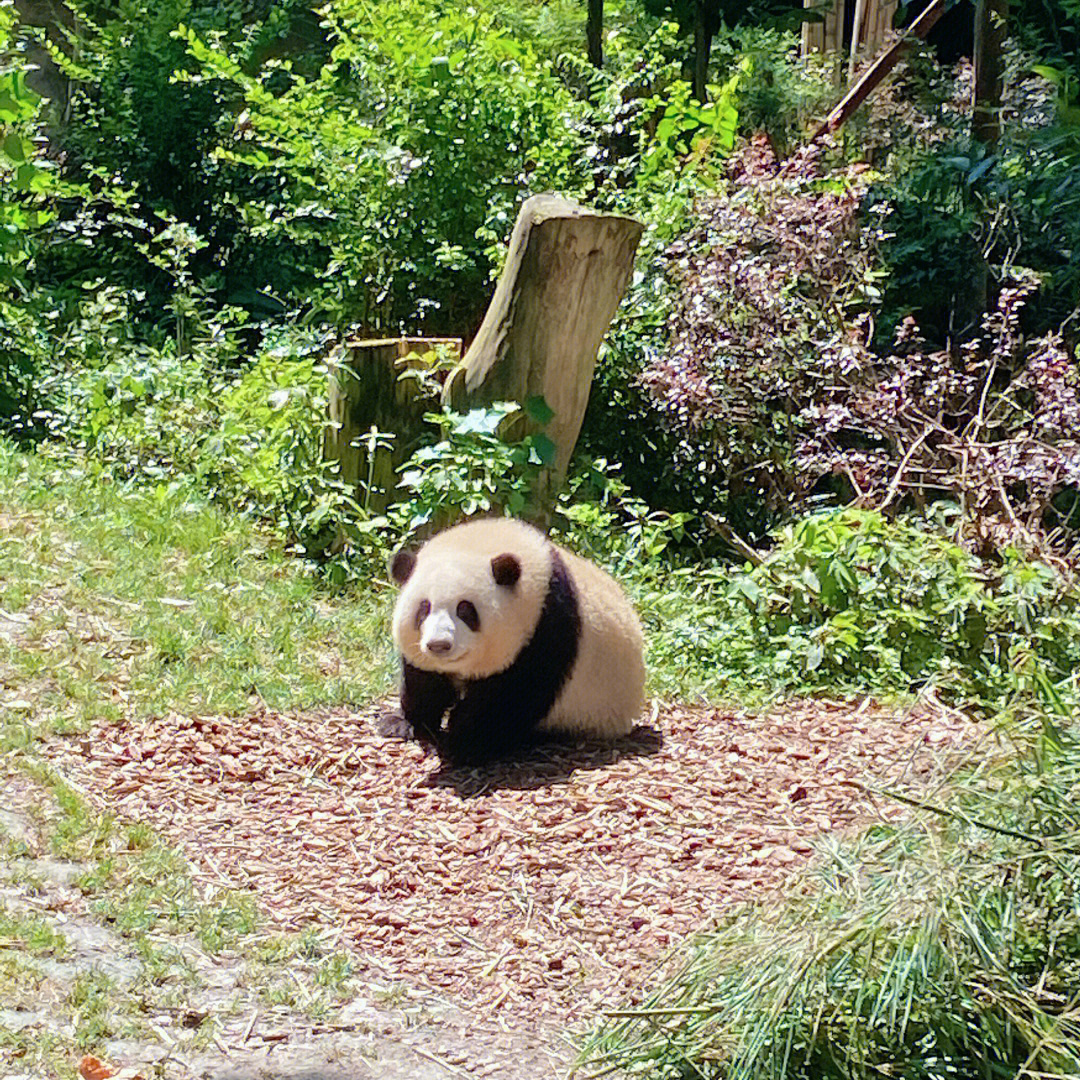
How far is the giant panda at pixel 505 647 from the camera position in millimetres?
5496

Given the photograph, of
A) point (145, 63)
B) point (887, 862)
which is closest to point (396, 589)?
point (887, 862)

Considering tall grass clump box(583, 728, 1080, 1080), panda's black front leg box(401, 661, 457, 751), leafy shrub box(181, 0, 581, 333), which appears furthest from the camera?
leafy shrub box(181, 0, 581, 333)

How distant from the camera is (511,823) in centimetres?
510

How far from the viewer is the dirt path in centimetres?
398

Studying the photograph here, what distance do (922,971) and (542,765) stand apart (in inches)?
102

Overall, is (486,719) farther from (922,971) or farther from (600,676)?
(922,971)

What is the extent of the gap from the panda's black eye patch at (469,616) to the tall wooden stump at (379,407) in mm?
2567

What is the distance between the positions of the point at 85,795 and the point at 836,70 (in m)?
10.3

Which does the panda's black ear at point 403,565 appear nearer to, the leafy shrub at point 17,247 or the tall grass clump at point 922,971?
the tall grass clump at point 922,971

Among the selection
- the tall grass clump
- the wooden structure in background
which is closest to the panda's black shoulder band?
the tall grass clump

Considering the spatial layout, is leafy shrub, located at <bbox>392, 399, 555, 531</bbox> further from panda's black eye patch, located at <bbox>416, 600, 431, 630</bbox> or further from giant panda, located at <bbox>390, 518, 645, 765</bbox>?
panda's black eye patch, located at <bbox>416, 600, 431, 630</bbox>

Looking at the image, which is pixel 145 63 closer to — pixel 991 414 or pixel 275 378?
pixel 275 378

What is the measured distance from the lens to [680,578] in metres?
8.13

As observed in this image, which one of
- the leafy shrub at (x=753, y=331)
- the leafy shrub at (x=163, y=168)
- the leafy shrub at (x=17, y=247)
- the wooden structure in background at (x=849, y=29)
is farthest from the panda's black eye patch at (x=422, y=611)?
the wooden structure in background at (x=849, y=29)
